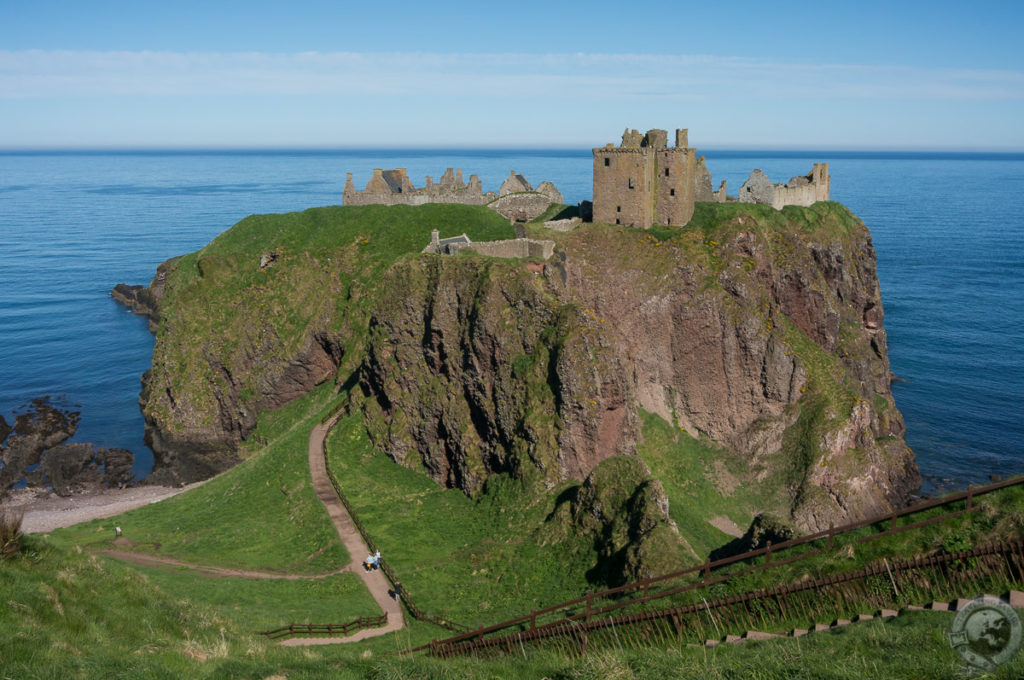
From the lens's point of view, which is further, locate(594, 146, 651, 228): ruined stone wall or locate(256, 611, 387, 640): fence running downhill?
locate(594, 146, 651, 228): ruined stone wall

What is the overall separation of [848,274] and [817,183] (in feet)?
37.2

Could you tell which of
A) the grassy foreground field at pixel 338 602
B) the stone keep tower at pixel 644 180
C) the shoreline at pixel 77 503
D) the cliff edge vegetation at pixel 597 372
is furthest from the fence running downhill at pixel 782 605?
the shoreline at pixel 77 503

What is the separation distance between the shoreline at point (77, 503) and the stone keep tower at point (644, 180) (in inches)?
1736

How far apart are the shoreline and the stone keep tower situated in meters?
44.1

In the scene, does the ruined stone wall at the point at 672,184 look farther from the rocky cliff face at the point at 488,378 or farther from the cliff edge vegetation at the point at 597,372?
the rocky cliff face at the point at 488,378

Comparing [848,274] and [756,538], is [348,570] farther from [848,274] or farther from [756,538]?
[848,274]

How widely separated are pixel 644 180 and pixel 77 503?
190ft

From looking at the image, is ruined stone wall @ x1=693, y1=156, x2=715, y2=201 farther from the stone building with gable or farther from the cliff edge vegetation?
the stone building with gable

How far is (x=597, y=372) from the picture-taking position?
5088 cm

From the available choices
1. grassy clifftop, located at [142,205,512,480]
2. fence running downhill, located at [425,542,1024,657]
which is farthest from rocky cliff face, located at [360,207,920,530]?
fence running downhill, located at [425,542,1024,657]

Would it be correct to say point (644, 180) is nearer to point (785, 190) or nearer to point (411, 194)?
point (785, 190)

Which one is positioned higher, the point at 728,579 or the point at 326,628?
the point at 728,579

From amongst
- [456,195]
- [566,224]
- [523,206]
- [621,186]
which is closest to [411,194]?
[456,195]

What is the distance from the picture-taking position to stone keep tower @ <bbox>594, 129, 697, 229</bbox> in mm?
62375
